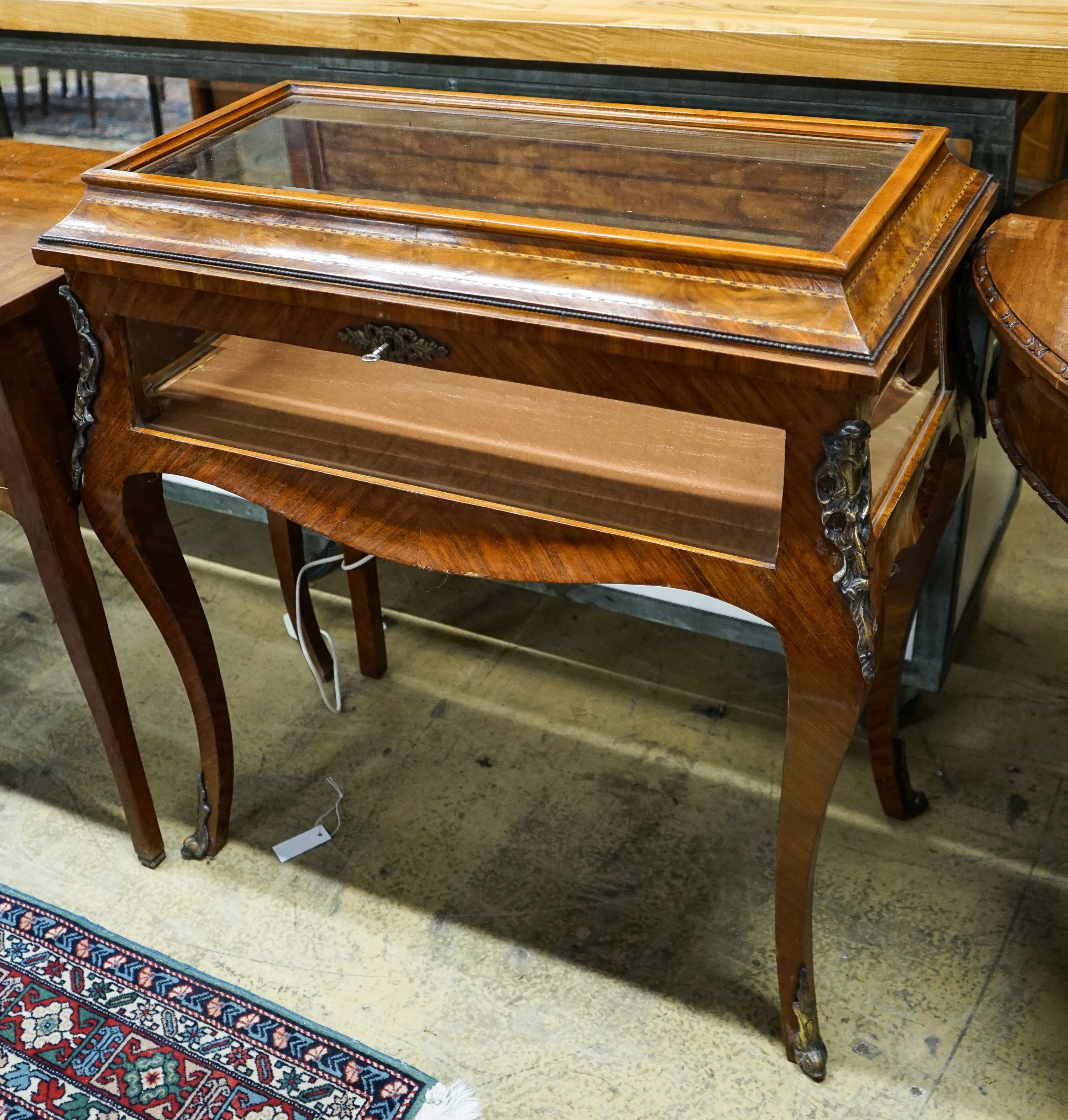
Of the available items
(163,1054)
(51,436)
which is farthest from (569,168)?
(163,1054)

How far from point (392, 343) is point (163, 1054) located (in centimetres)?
94

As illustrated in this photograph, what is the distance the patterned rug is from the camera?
54.1 inches

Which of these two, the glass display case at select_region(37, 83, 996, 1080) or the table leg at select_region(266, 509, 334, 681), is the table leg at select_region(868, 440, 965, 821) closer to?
the glass display case at select_region(37, 83, 996, 1080)

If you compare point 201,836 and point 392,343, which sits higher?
point 392,343

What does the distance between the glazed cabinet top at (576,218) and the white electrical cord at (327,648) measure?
725 mm

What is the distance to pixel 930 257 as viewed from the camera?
105 cm

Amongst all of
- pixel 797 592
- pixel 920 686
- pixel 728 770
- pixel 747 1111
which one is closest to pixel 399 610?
pixel 728 770

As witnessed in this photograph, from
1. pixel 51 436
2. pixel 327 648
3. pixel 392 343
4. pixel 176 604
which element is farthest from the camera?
pixel 327 648

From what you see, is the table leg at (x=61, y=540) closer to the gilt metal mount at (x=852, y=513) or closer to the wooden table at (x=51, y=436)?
the wooden table at (x=51, y=436)

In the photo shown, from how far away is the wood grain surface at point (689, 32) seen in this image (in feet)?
4.22

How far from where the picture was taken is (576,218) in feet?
3.53

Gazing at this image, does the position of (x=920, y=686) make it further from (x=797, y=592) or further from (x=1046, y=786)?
(x=797, y=592)

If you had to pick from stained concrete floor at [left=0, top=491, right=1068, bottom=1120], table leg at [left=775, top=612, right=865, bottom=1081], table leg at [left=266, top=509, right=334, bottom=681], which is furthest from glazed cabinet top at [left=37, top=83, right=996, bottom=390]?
stained concrete floor at [left=0, top=491, right=1068, bottom=1120]

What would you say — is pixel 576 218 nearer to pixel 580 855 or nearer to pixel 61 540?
pixel 61 540
